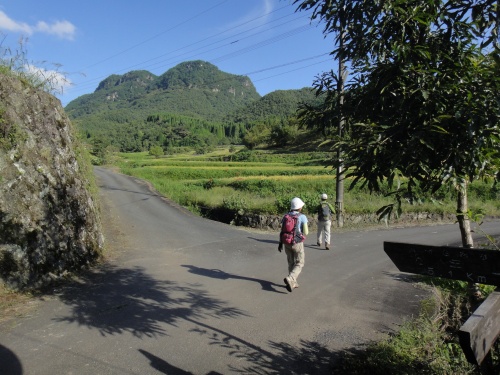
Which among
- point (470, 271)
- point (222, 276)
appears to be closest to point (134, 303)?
point (222, 276)

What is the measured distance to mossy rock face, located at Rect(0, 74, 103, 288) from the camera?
6.48m

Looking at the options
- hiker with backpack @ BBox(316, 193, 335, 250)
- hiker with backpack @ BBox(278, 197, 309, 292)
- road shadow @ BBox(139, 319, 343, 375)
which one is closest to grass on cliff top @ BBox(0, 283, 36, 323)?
road shadow @ BBox(139, 319, 343, 375)

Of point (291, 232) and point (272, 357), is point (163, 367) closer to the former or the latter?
point (272, 357)

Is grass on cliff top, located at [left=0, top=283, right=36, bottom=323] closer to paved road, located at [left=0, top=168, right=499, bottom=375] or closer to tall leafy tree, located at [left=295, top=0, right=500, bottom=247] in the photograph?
paved road, located at [left=0, top=168, right=499, bottom=375]

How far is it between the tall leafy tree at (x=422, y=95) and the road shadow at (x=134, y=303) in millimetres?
3847

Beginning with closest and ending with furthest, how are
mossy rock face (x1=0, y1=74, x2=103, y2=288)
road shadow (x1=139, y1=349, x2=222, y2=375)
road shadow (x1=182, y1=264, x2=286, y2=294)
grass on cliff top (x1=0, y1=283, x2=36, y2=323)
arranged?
road shadow (x1=139, y1=349, x2=222, y2=375)
grass on cliff top (x1=0, y1=283, x2=36, y2=323)
mossy rock face (x1=0, y1=74, x2=103, y2=288)
road shadow (x1=182, y1=264, x2=286, y2=294)

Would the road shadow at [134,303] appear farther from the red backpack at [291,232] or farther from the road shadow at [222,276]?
the red backpack at [291,232]

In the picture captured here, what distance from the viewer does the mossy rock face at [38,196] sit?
6477 millimetres

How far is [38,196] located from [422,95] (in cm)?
714

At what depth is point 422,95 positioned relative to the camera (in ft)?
9.53

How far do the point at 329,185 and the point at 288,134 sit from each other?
6117cm

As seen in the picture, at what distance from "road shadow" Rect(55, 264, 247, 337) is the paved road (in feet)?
0.06

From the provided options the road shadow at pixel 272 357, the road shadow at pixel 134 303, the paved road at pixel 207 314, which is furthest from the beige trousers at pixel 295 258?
the road shadow at pixel 272 357

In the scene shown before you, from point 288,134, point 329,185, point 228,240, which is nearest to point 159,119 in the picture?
point 288,134
